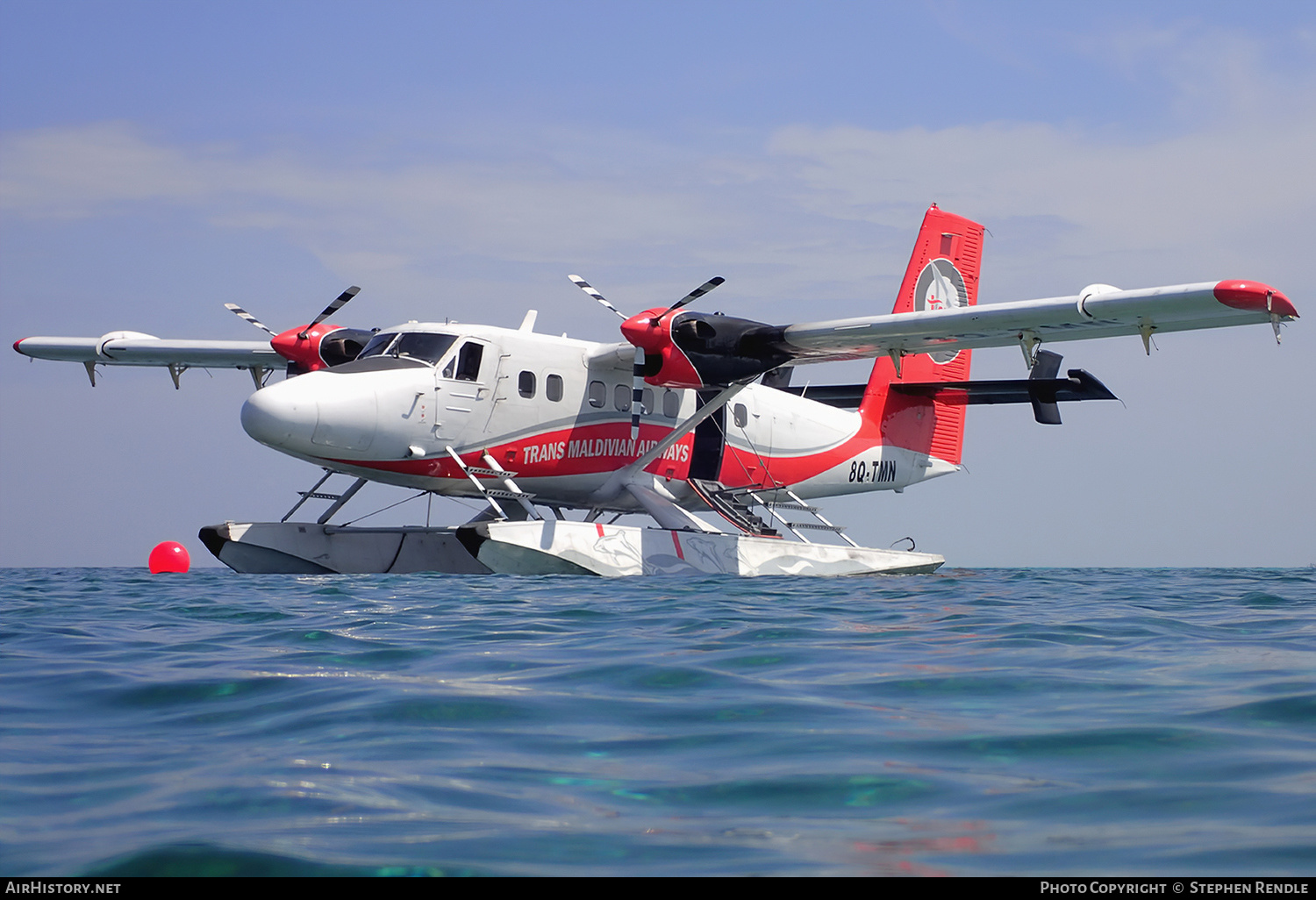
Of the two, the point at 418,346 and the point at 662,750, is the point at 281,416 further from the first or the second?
the point at 662,750

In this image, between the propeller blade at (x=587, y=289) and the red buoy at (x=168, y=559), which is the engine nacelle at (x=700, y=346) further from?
the red buoy at (x=168, y=559)

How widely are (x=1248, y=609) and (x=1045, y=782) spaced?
632 centimetres

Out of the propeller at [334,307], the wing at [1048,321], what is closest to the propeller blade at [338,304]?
the propeller at [334,307]

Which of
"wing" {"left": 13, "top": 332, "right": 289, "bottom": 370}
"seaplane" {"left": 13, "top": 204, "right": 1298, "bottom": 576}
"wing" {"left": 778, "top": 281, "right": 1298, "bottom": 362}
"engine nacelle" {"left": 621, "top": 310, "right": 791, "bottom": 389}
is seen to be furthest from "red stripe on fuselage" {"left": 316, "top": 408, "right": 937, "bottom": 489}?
"wing" {"left": 13, "top": 332, "right": 289, "bottom": 370}

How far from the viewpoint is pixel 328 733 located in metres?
3.65

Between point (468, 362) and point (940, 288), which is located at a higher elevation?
point (940, 288)

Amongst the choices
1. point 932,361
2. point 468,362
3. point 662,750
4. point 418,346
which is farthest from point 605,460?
point 662,750

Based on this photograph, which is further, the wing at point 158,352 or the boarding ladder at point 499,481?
the wing at point 158,352

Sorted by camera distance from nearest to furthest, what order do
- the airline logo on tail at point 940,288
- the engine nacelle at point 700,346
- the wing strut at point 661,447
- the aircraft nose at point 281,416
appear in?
1. the aircraft nose at point 281,416
2. the engine nacelle at point 700,346
3. the wing strut at point 661,447
4. the airline logo on tail at point 940,288

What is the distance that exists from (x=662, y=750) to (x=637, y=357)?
12.0m

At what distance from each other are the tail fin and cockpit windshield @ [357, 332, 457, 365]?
8318 mm

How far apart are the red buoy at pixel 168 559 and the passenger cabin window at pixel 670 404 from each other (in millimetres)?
7992

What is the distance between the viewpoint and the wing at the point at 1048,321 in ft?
39.9

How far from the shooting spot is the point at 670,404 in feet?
55.7
